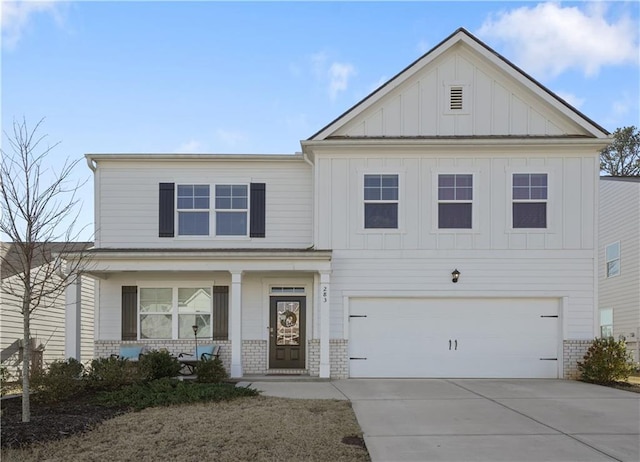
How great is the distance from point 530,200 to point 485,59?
3567mm

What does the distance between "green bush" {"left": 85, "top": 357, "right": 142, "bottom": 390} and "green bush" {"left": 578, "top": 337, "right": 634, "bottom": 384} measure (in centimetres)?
979

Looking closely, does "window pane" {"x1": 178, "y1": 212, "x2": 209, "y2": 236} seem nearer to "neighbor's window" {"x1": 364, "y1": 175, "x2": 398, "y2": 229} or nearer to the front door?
the front door

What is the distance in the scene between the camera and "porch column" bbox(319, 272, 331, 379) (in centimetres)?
1394

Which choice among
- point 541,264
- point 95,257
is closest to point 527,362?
point 541,264

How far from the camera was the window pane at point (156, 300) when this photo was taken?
50.6 feet

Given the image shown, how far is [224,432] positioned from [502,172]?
961cm

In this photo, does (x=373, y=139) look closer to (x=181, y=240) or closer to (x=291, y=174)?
(x=291, y=174)

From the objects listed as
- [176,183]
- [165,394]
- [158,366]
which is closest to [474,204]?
[176,183]

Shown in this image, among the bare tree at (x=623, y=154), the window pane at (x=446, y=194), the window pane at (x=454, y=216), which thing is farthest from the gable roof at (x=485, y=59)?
the bare tree at (x=623, y=154)

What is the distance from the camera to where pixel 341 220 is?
14.5m

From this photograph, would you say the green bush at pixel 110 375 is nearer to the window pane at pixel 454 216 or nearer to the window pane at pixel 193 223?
the window pane at pixel 193 223

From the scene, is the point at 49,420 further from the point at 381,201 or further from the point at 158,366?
the point at 381,201

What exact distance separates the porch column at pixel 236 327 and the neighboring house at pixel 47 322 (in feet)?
11.4

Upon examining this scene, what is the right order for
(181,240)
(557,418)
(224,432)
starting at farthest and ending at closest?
(181,240), (557,418), (224,432)
